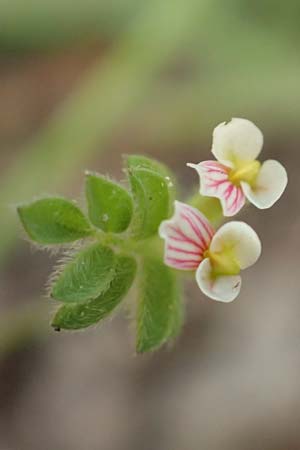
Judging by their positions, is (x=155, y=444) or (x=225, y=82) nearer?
(x=155, y=444)

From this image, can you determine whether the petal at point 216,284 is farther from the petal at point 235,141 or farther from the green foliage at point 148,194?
the petal at point 235,141

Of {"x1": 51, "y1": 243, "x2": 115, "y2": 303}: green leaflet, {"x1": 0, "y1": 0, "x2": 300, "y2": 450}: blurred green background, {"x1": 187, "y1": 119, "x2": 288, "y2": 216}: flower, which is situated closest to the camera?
{"x1": 51, "y1": 243, "x2": 115, "y2": 303}: green leaflet

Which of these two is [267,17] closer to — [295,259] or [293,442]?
[295,259]

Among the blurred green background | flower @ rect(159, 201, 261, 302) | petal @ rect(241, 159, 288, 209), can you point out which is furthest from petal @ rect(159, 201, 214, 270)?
the blurred green background

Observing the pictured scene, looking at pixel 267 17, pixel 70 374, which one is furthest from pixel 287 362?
pixel 267 17

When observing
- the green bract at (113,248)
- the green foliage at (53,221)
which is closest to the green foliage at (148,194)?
the green bract at (113,248)

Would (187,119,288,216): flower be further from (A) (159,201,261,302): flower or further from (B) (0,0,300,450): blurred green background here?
Answer: (B) (0,0,300,450): blurred green background

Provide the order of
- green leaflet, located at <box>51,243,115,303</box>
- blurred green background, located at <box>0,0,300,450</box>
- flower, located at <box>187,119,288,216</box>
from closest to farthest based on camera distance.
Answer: green leaflet, located at <box>51,243,115,303</box> → flower, located at <box>187,119,288,216</box> → blurred green background, located at <box>0,0,300,450</box>

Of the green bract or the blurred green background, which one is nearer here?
the green bract
